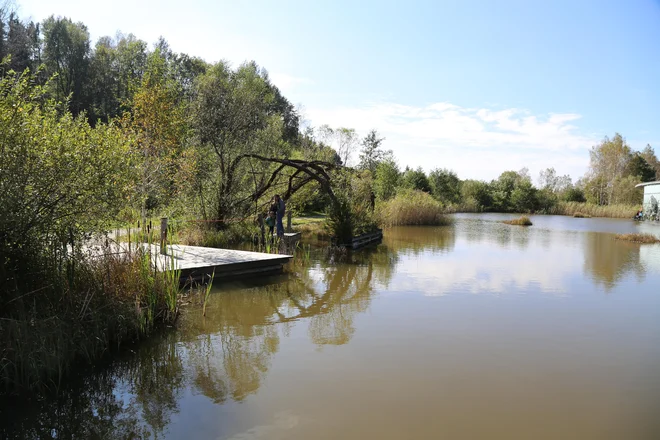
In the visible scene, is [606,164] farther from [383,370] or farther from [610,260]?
[383,370]

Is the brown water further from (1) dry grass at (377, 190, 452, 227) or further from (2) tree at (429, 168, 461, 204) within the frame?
(2) tree at (429, 168, 461, 204)

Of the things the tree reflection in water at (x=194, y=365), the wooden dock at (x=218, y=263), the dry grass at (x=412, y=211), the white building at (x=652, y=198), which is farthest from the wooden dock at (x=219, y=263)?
the white building at (x=652, y=198)

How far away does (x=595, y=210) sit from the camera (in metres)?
45.3

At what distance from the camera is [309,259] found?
45.6 feet

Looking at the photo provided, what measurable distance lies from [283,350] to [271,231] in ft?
26.9

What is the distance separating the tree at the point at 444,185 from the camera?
45.0 metres

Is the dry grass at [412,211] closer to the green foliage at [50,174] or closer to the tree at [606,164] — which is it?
the green foliage at [50,174]

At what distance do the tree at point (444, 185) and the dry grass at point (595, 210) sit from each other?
439 inches

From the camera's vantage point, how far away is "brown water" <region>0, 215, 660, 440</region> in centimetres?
435

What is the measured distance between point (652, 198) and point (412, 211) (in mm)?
25794

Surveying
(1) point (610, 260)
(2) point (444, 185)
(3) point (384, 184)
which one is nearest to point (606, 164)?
(2) point (444, 185)

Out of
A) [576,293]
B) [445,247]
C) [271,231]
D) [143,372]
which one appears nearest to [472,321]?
[576,293]

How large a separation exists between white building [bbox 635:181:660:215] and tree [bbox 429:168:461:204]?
54.1 feet

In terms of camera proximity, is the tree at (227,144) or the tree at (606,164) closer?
the tree at (227,144)
